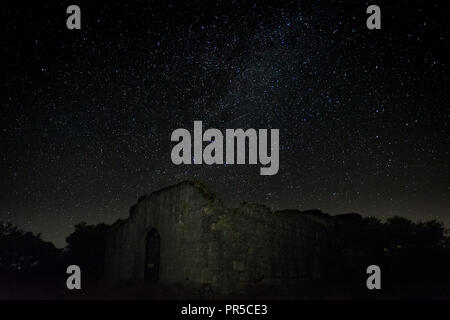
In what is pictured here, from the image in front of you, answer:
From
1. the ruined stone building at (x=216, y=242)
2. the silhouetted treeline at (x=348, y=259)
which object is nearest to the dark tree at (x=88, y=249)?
the silhouetted treeline at (x=348, y=259)

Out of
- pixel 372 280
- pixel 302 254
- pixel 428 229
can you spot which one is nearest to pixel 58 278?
pixel 302 254

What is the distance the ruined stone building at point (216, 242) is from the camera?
11.6m

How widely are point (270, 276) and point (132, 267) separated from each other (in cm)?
555

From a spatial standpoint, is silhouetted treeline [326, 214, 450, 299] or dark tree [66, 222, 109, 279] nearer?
silhouetted treeline [326, 214, 450, 299]

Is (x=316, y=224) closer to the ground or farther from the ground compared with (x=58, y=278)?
farther from the ground

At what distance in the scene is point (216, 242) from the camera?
1153 centimetres

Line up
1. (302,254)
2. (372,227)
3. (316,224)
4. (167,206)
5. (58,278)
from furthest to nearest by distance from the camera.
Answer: (58,278) → (372,227) → (316,224) → (302,254) → (167,206)

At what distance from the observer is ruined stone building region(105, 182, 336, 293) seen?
1159 cm

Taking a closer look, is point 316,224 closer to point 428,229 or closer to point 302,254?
point 302,254

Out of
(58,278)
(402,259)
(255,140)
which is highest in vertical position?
(255,140)

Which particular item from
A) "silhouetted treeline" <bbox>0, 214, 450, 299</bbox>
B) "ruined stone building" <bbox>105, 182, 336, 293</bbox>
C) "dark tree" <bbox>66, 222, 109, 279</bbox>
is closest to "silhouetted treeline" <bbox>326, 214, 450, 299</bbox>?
"silhouetted treeline" <bbox>0, 214, 450, 299</bbox>

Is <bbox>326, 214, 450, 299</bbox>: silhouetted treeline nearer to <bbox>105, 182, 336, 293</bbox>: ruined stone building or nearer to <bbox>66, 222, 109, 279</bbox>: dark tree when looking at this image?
<bbox>105, 182, 336, 293</bbox>: ruined stone building

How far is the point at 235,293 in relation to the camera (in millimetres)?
11367

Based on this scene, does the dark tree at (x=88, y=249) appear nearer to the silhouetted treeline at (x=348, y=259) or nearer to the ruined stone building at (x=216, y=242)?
the silhouetted treeline at (x=348, y=259)
